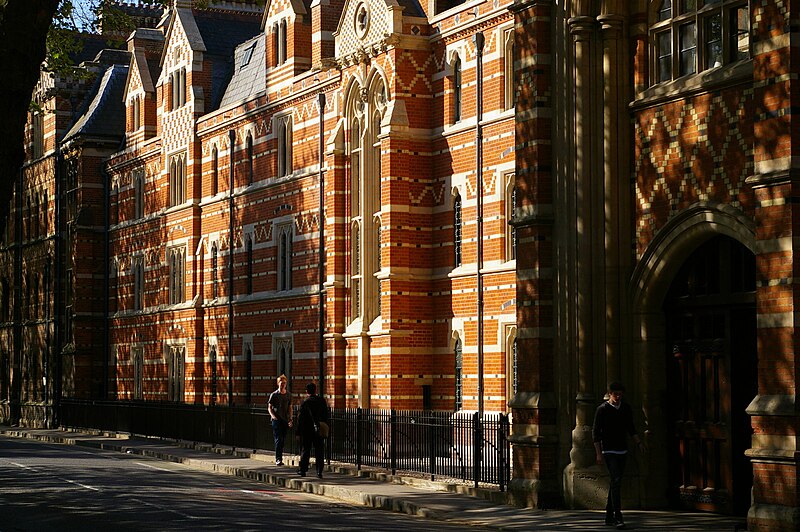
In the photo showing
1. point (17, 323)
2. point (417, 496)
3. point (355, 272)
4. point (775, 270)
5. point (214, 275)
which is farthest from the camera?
point (17, 323)

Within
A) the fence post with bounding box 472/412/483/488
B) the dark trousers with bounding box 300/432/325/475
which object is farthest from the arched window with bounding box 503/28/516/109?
the fence post with bounding box 472/412/483/488

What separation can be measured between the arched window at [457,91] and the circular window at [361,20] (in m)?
2.93

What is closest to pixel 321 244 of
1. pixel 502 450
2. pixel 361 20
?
pixel 361 20

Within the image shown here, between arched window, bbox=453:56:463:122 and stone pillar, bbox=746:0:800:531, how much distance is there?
1781 centimetres

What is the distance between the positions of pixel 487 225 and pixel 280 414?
668cm

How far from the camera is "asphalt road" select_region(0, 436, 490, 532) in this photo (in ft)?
64.7

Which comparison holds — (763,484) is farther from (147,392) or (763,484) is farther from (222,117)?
(147,392)

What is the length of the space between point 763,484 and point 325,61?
79.2ft

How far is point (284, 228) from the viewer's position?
44.9 meters

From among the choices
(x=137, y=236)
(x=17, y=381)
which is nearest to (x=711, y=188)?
(x=137, y=236)

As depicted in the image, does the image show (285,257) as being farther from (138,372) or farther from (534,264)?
(534,264)

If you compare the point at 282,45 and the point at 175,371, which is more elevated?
the point at 282,45

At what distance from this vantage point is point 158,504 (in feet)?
74.1

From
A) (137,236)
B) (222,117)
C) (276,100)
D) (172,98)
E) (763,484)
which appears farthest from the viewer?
(137,236)
